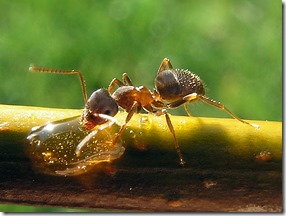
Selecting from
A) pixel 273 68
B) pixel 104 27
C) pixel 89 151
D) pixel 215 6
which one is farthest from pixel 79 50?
pixel 89 151

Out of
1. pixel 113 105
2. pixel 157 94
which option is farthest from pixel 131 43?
pixel 113 105

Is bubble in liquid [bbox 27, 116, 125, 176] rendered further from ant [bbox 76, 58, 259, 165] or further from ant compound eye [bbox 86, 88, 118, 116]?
ant [bbox 76, 58, 259, 165]

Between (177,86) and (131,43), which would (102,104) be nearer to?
(177,86)

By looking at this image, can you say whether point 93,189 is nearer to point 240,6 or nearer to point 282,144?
point 282,144

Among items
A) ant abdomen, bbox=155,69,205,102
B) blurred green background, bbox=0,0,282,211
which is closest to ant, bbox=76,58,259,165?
ant abdomen, bbox=155,69,205,102

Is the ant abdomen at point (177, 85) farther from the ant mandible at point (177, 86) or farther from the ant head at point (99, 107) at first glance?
the ant head at point (99, 107)

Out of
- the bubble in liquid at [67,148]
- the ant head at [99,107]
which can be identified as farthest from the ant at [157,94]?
the bubble in liquid at [67,148]
